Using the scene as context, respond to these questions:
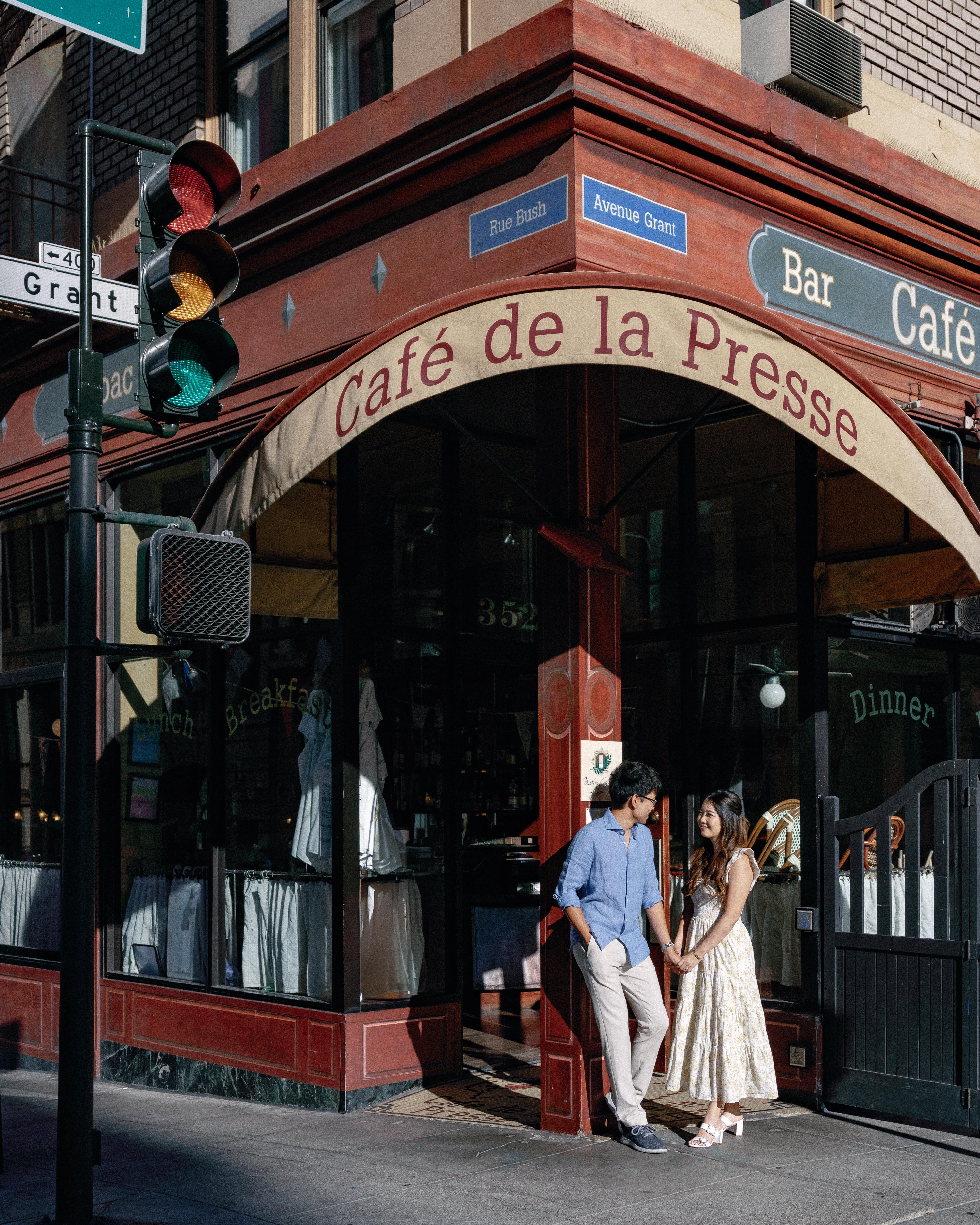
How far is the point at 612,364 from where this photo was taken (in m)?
6.93

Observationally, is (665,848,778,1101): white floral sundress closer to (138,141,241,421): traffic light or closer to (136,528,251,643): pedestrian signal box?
(136,528,251,643): pedestrian signal box

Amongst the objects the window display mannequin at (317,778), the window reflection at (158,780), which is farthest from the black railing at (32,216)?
the window display mannequin at (317,778)

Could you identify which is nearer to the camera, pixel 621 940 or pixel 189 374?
pixel 189 374

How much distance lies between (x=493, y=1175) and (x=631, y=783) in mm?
1979

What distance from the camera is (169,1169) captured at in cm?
703

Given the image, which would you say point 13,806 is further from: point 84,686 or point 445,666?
point 84,686

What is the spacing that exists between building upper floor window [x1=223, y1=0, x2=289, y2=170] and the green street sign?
3420 mm

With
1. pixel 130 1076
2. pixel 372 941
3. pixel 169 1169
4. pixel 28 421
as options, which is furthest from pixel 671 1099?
pixel 28 421

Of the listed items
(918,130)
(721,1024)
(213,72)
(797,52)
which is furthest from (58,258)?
(918,130)

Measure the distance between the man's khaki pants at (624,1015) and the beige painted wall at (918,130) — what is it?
18.1ft

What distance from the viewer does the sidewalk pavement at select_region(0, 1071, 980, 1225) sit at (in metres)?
5.95

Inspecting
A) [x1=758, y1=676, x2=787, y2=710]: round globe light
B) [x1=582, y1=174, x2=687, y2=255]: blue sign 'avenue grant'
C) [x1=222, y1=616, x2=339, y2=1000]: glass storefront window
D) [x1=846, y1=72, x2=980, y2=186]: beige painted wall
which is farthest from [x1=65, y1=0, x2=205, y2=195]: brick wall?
[x1=758, y1=676, x2=787, y2=710]: round globe light

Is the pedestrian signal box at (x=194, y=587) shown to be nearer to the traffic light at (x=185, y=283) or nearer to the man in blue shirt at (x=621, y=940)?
the traffic light at (x=185, y=283)

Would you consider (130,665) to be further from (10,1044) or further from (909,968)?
(909,968)
